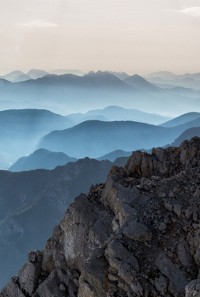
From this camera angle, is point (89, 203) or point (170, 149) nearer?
point (89, 203)

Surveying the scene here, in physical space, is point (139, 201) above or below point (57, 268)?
above

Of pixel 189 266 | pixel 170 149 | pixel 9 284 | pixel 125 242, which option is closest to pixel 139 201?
pixel 125 242

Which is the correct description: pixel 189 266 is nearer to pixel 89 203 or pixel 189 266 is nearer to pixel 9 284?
pixel 89 203

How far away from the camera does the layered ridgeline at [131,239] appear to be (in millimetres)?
22281

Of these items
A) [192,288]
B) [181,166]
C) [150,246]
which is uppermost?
[181,166]

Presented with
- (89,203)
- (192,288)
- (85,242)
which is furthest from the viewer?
(89,203)

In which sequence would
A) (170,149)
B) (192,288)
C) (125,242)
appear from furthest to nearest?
(170,149)
(125,242)
(192,288)

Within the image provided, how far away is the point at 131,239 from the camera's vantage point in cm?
2386

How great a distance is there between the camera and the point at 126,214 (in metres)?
26.3

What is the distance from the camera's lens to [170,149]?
1316 inches

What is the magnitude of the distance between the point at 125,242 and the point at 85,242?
18.3ft

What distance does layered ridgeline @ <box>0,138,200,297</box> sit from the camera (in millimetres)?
22281

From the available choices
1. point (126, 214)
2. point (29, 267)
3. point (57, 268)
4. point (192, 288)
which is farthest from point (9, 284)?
point (192, 288)

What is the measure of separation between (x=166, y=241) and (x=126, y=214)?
3.42 meters
